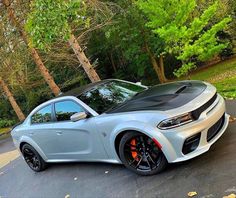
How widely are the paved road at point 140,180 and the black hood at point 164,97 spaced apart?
980mm

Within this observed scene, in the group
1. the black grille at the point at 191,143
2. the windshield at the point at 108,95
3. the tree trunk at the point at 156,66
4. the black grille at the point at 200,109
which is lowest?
the tree trunk at the point at 156,66

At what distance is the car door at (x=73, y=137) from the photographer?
18.2 ft

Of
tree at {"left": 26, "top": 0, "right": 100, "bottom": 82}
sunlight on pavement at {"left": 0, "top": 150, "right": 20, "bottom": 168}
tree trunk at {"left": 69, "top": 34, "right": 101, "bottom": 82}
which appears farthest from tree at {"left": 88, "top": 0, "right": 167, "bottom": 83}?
sunlight on pavement at {"left": 0, "top": 150, "right": 20, "bottom": 168}

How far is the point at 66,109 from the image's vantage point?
6.16 metres

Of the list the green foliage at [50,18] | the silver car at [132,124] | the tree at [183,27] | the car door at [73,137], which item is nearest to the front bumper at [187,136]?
the silver car at [132,124]

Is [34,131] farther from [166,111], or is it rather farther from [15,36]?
[15,36]

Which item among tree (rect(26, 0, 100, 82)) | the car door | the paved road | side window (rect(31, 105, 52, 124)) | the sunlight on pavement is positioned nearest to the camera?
the paved road

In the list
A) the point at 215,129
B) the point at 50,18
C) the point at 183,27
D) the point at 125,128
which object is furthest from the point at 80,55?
the point at 215,129

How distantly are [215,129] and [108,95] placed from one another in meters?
1.99

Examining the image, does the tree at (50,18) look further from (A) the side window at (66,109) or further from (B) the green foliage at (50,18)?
(A) the side window at (66,109)

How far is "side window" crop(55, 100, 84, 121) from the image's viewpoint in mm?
5910

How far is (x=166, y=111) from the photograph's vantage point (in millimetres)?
4695

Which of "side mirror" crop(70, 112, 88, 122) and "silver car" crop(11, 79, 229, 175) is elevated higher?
"side mirror" crop(70, 112, 88, 122)

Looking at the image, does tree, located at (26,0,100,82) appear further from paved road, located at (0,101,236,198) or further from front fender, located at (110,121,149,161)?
front fender, located at (110,121,149,161)
